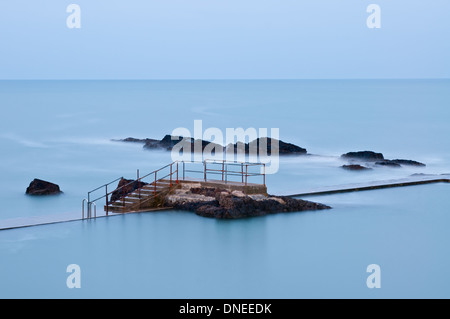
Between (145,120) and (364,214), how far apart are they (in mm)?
52476

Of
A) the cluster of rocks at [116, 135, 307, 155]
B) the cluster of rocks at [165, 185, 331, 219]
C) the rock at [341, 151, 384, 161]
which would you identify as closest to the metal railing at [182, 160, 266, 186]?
the cluster of rocks at [165, 185, 331, 219]

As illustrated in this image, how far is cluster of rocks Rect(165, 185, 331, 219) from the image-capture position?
17766 millimetres

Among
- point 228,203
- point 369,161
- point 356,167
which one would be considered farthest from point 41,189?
point 369,161

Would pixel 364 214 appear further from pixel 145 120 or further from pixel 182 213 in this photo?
pixel 145 120

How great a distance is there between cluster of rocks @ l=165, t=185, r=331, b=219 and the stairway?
0.71 feet

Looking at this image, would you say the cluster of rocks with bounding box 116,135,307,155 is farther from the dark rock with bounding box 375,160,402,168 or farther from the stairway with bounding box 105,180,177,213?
the stairway with bounding box 105,180,177,213

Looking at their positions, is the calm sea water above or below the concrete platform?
below

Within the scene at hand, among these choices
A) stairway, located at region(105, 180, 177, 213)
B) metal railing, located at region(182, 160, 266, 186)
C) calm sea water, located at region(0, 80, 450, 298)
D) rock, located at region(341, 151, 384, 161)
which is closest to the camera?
calm sea water, located at region(0, 80, 450, 298)

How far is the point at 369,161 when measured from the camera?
3338cm

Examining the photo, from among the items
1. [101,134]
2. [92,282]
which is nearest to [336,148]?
[101,134]

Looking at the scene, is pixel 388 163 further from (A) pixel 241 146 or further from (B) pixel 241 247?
(B) pixel 241 247

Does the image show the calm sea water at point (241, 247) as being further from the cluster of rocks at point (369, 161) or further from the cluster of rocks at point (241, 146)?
the cluster of rocks at point (241, 146)

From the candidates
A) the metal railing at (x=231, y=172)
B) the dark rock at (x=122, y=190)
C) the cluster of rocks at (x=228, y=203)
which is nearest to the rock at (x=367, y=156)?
the metal railing at (x=231, y=172)

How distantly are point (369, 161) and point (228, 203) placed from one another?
16755 mm
